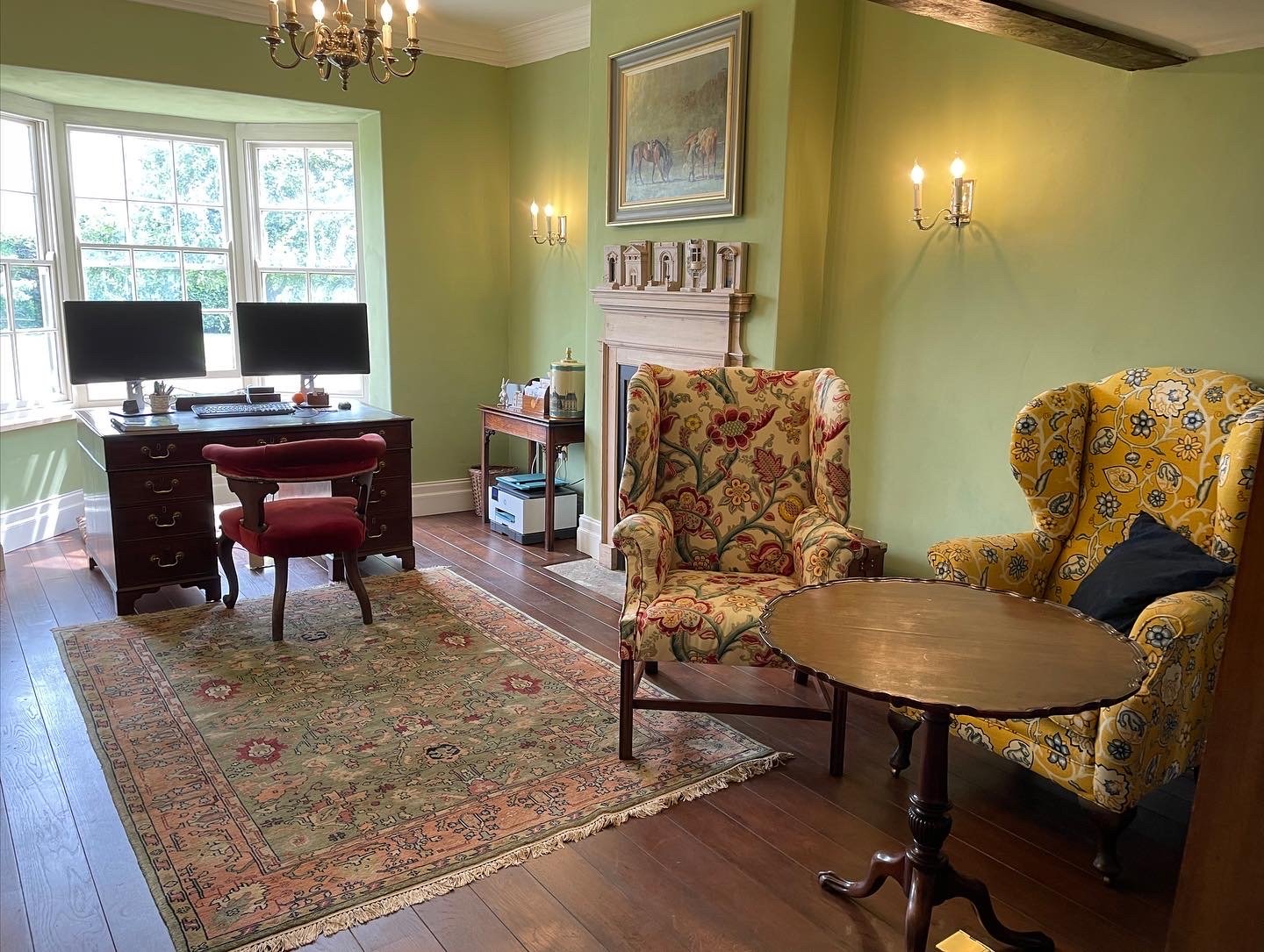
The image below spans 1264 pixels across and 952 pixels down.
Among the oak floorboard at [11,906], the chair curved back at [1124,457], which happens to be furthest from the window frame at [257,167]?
the chair curved back at [1124,457]

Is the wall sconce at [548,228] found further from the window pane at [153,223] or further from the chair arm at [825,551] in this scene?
the chair arm at [825,551]

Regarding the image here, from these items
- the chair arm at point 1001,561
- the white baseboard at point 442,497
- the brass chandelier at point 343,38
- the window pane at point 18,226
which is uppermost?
the brass chandelier at point 343,38

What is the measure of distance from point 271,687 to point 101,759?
58 centimetres

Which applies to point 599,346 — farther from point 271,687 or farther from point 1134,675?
point 1134,675

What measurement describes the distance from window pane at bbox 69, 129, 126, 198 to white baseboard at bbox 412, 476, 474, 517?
238 centimetres

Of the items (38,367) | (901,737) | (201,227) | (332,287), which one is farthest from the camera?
(332,287)

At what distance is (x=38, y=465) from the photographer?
486 centimetres

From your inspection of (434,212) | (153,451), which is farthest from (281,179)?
(153,451)

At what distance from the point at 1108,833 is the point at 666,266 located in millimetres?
2778

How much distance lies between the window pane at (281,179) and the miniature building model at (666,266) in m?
2.70

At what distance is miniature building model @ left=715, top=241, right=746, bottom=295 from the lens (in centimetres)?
366

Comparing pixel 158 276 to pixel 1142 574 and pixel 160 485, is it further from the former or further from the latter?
pixel 1142 574

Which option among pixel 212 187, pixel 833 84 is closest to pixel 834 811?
pixel 833 84

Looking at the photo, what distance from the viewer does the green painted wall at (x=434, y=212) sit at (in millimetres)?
4688
